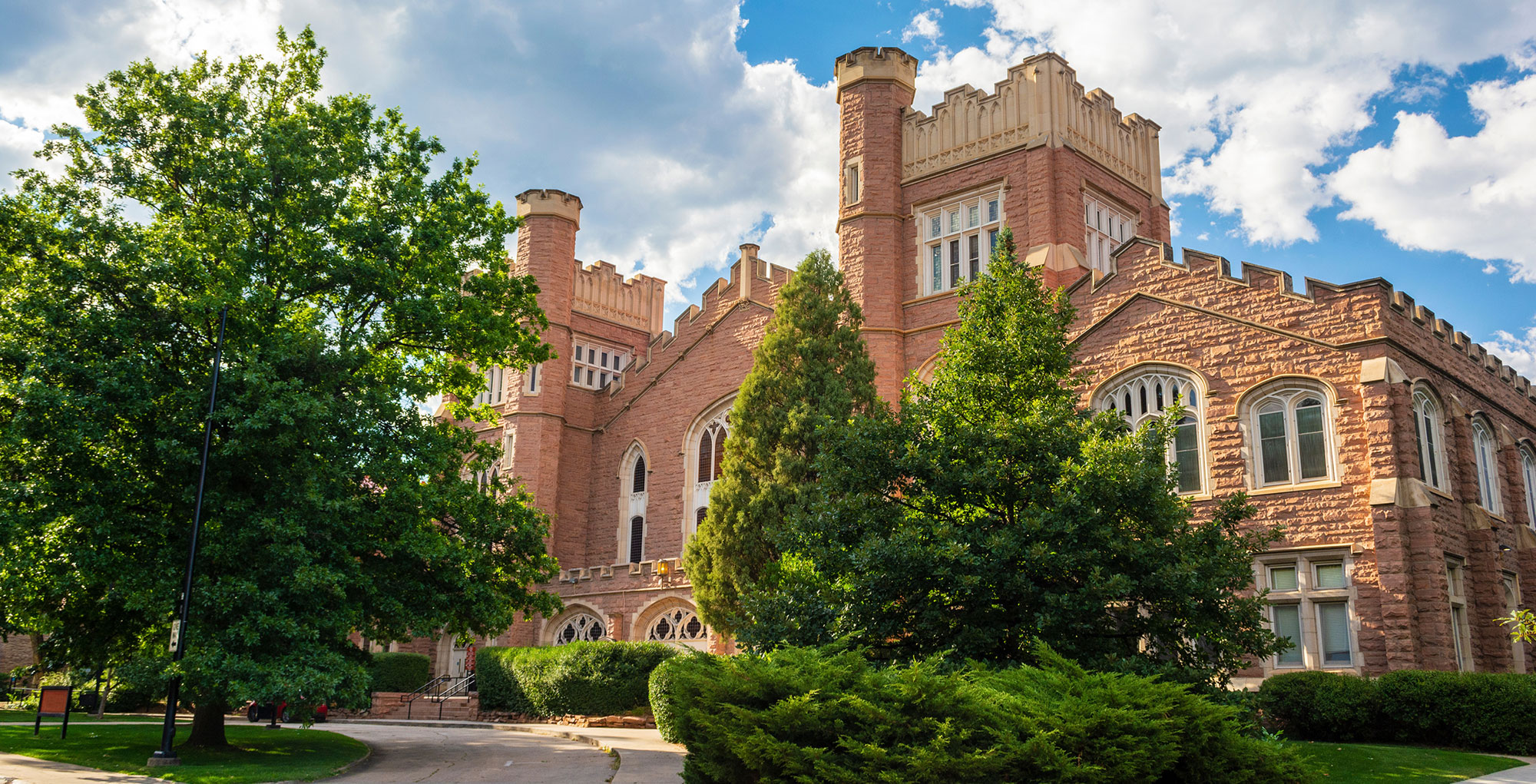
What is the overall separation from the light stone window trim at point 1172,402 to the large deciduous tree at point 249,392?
11.7m

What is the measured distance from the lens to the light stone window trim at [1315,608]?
1909cm

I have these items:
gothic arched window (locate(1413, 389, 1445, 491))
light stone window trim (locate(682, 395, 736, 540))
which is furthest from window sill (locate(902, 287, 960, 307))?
gothic arched window (locate(1413, 389, 1445, 491))

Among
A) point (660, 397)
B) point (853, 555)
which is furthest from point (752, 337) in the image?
point (853, 555)

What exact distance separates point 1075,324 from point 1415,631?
27.6 feet

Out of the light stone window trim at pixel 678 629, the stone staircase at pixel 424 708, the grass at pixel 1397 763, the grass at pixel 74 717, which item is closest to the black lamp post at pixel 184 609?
the grass at pixel 74 717

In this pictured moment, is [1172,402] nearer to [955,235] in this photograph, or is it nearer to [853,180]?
[955,235]

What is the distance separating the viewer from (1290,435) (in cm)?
2028

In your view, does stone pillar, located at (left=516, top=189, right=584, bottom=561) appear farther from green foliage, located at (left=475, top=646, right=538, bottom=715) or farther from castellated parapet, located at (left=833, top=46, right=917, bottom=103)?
castellated parapet, located at (left=833, top=46, right=917, bottom=103)

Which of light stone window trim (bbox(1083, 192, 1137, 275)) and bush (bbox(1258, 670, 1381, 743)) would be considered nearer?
bush (bbox(1258, 670, 1381, 743))

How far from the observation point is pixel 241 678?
14258mm

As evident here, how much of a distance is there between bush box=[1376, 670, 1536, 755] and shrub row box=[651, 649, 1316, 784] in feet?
25.2

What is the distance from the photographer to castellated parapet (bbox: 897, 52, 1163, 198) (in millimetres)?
26406

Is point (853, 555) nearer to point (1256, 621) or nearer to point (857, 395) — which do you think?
point (1256, 621)

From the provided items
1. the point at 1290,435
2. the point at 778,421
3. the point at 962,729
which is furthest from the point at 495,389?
the point at 962,729
